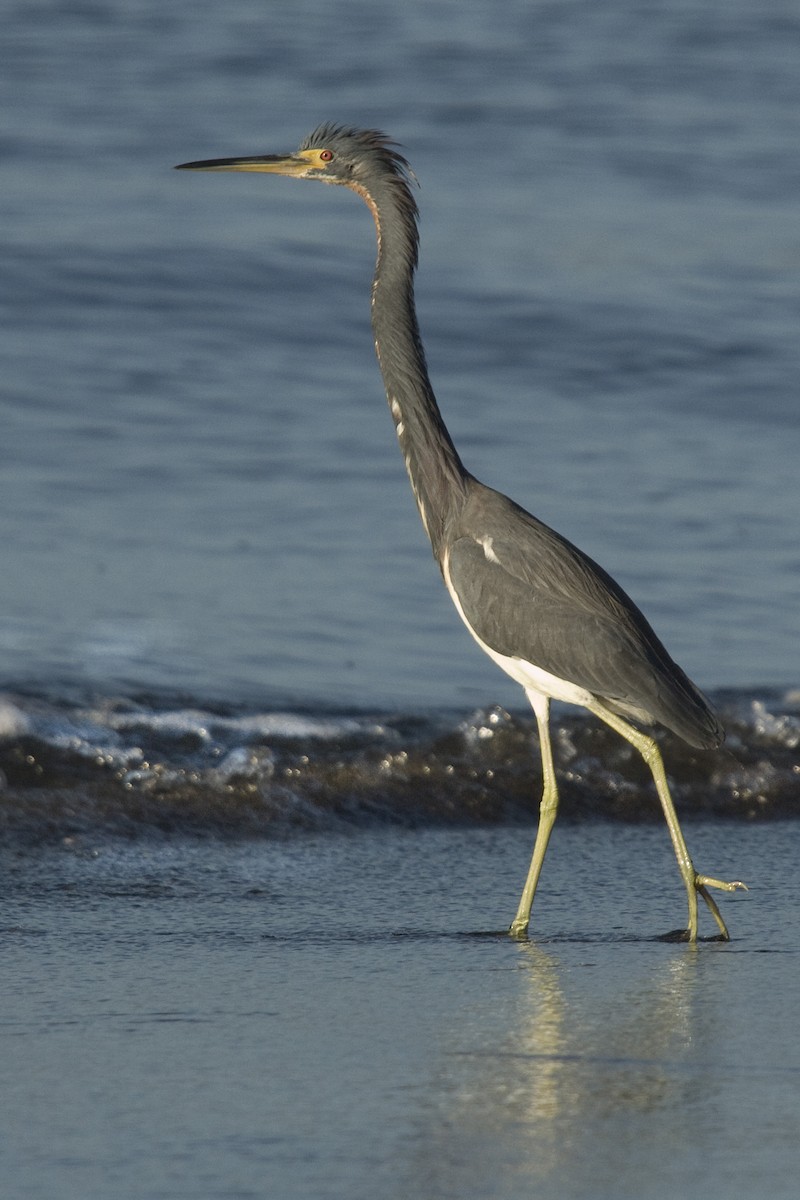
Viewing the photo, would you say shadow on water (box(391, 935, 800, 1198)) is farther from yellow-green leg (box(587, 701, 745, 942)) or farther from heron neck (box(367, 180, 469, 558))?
heron neck (box(367, 180, 469, 558))

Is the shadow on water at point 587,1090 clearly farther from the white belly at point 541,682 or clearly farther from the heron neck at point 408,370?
the heron neck at point 408,370

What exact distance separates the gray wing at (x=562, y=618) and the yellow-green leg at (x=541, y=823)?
134 millimetres

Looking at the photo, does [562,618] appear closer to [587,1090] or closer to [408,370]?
[408,370]

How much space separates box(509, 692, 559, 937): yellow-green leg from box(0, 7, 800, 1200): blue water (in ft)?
0.40

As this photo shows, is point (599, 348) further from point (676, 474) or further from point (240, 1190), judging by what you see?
point (240, 1190)

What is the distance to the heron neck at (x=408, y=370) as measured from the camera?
500cm

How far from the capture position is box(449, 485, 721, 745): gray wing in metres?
4.56

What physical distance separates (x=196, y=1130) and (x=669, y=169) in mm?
10890

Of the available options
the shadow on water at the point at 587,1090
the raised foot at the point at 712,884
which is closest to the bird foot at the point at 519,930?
the shadow on water at the point at 587,1090

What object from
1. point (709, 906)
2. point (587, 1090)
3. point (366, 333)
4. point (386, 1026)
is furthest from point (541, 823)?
point (366, 333)

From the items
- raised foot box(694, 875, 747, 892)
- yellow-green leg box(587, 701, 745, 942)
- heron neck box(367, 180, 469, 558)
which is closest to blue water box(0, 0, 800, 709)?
heron neck box(367, 180, 469, 558)

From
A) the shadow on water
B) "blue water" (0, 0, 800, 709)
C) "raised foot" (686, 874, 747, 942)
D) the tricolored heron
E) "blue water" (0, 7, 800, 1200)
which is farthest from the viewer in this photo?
"blue water" (0, 0, 800, 709)

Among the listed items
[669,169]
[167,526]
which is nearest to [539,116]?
[669,169]

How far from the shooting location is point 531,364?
10156 millimetres
